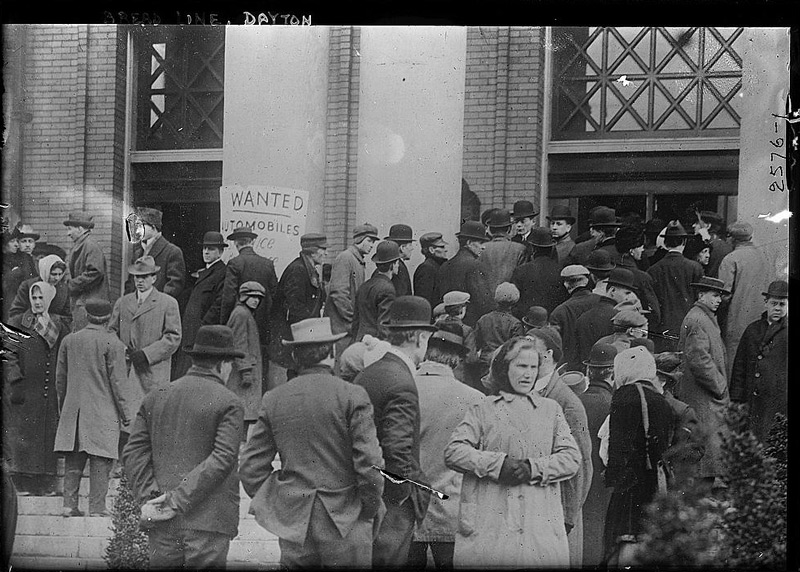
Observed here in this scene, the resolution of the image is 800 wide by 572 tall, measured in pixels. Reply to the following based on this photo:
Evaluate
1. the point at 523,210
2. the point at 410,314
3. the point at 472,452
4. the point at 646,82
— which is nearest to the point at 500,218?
the point at 523,210

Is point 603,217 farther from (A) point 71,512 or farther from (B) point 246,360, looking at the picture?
(A) point 71,512

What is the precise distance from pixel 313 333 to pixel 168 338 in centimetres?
93

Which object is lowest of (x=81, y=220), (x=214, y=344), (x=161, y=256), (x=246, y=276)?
(x=214, y=344)

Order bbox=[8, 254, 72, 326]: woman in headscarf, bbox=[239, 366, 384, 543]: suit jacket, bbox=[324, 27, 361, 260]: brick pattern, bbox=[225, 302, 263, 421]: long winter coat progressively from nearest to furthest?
bbox=[239, 366, 384, 543]: suit jacket < bbox=[225, 302, 263, 421]: long winter coat < bbox=[324, 27, 361, 260]: brick pattern < bbox=[8, 254, 72, 326]: woman in headscarf

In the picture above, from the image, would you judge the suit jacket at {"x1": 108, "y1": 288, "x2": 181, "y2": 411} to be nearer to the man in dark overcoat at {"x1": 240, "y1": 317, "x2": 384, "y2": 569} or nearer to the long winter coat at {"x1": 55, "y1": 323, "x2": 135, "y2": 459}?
the long winter coat at {"x1": 55, "y1": 323, "x2": 135, "y2": 459}

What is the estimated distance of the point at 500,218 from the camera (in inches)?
211

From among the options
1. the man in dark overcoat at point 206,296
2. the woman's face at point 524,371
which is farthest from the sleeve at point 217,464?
the woman's face at point 524,371

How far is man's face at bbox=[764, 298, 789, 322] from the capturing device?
534 centimetres

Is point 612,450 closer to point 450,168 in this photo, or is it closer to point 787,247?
point 787,247

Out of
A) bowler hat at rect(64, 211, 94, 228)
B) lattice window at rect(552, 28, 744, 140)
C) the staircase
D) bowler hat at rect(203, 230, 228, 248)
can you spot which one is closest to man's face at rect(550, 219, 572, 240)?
lattice window at rect(552, 28, 744, 140)

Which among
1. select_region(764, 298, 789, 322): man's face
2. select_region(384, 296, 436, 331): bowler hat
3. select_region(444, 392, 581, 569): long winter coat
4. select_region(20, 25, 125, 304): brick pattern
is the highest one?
select_region(20, 25, 125, 304): brick pattern

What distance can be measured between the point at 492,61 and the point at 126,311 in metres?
2.83

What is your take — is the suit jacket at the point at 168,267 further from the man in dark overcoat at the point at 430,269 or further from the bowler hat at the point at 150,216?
the man in dark overcoat at the point at 430,269

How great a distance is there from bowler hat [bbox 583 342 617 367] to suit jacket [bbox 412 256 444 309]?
3.32 ft
